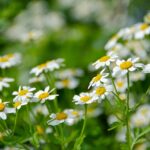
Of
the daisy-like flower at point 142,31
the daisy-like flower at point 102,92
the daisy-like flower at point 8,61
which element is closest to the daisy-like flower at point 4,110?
the daisy-like flower at point 102,92

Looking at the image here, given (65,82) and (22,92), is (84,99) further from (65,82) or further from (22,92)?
(65,82)

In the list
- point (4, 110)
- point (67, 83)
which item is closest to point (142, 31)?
point (67, 83)

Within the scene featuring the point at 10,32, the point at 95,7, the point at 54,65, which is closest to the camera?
the point at 54,65

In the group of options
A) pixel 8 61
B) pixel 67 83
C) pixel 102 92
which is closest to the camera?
pixel 102 92

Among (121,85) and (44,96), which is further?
(121,85)

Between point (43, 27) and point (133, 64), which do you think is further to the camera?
point (43, 27)

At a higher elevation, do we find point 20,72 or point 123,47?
point 123,47

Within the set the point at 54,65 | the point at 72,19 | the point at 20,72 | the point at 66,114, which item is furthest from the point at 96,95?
the point at 72,19

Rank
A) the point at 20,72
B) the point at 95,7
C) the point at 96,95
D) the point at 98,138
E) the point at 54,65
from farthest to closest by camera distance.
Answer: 1. the point at 95,7
2. the point at 20,72
3. the point at 98,138
4. the point at 54,65
5. the point at 96,95

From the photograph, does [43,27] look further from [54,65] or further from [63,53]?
[54,65]
